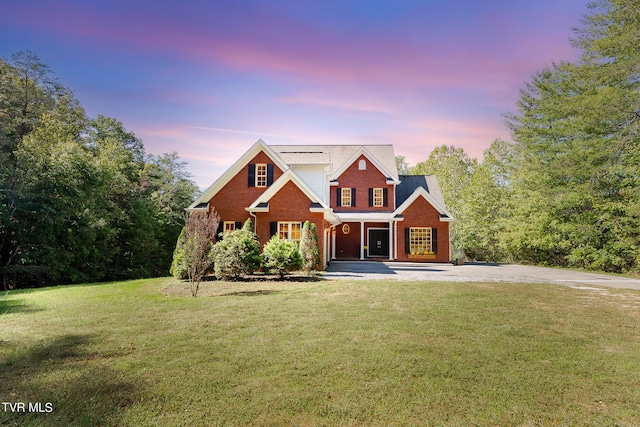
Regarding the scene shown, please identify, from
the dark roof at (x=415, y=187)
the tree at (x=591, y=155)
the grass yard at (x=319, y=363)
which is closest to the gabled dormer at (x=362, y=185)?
the dark roof at (x=415, y=187)

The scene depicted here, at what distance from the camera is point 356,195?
1027 inches

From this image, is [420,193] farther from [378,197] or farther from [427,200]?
[378,197]

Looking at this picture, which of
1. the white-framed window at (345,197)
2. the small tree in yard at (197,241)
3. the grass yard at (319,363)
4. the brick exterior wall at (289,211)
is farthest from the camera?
the white-framed window at (345,197)

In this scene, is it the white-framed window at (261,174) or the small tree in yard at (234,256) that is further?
the white-framed window at (261,174)

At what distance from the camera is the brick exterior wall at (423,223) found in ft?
77.2

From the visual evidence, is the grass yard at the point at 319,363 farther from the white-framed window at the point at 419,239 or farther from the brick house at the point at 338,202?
the white-framed window at the point at 419,239

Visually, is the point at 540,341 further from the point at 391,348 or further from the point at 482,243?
the point at 482,243

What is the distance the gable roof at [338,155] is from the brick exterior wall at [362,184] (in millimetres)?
432

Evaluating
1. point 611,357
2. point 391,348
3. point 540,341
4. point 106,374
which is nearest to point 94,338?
point 106,374

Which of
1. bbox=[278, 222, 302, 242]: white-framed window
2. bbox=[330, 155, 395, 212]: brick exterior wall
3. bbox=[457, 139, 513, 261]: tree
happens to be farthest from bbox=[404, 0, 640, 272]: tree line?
bbox=[278, 222, 302, 242]: white-framed window

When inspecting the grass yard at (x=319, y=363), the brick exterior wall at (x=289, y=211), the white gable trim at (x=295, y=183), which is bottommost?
the grass yard at (x=319, y=363)

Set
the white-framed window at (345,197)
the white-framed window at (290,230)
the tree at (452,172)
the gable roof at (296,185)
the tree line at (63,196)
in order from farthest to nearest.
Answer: the tree at (452,172), the white-framed window at (345,197), the white-framed window at (290,230), the gable roof at (296,185), the tree line at (63,196)

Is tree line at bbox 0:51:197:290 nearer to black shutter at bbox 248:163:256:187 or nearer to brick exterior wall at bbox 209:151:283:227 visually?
brick exterior wall at bbox 209:151:283:227

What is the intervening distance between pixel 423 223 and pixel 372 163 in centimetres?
609
